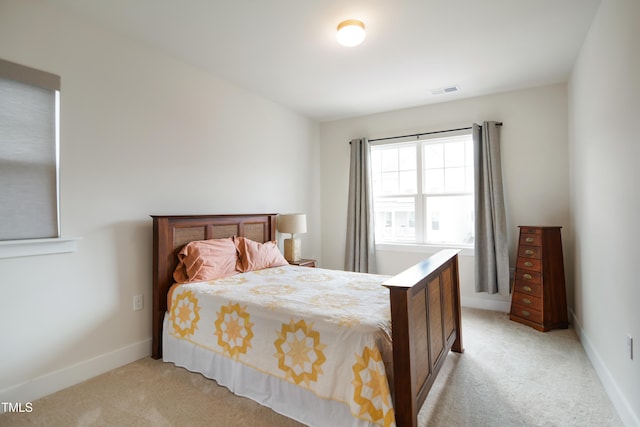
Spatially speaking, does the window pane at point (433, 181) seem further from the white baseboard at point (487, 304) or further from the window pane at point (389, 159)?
the white baseboard at point (487, 304)

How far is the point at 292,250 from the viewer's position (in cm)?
387

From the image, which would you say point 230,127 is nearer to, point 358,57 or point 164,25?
point 164,25

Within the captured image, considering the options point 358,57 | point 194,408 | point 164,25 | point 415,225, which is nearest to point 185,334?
point 194,408

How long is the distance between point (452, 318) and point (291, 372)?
1507mm

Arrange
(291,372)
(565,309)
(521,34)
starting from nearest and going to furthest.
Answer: (291,372)
(521,34)
(565,309)

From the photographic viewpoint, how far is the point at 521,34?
248cm

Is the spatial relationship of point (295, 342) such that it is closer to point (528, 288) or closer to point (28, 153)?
point (28, 153)

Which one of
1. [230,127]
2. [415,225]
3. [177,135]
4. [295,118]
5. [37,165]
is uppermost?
[295,118]

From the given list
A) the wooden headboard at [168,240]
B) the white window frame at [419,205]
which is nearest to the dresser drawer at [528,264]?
the white window frame at [419,205]

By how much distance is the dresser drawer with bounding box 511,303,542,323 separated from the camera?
3.07 metres

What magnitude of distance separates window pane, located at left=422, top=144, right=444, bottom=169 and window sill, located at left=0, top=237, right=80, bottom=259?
391 centimetres

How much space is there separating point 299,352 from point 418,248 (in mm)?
2878

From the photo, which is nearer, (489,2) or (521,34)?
(489,2)

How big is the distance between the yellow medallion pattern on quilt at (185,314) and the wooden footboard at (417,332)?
4.92 feet
